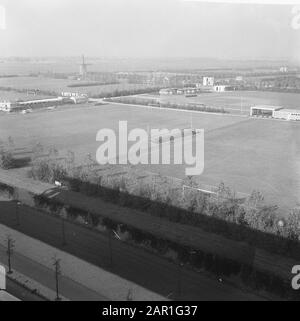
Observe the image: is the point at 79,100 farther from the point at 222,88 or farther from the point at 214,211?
the point at 214,211

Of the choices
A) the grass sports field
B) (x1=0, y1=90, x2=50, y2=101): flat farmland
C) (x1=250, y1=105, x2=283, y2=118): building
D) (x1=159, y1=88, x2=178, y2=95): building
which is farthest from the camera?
(x1=159, y1=88, x2=178, y2=95): building

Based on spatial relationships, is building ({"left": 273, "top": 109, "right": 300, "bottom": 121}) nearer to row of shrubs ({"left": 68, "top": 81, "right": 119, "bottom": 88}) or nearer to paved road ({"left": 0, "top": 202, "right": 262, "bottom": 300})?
paved road ({"left": 0, "top": 202, "right": 262, "bottom": 300})

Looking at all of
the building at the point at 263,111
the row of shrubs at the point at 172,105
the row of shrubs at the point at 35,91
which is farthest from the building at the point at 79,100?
the building at the point at 263,111

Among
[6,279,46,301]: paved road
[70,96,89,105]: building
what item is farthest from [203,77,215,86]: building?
[6,279,46,301]: paved road

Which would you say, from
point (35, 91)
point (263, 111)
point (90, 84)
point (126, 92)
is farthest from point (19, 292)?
point (90, 84)
